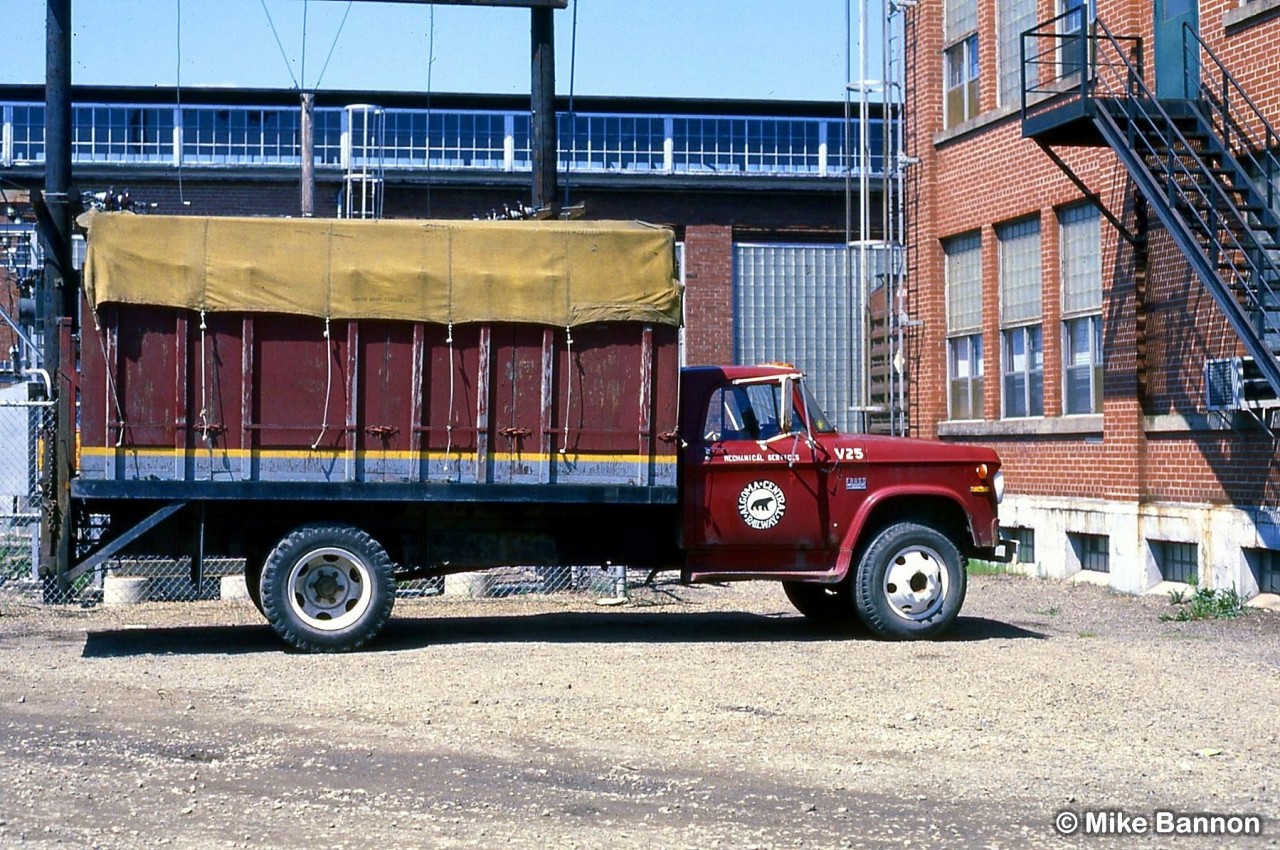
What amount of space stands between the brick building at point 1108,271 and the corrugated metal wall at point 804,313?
8.15m

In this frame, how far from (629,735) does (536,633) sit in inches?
204

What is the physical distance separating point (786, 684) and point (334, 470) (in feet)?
12.8

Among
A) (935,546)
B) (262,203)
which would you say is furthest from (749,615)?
(262,203)

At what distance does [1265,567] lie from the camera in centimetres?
1588

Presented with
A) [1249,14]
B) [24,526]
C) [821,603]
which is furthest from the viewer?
[24,526]

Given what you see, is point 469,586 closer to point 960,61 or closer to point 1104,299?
point 1104,299

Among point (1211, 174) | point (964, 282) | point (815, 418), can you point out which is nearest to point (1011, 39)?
point (964, 282)

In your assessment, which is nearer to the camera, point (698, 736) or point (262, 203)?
point (698, 736)

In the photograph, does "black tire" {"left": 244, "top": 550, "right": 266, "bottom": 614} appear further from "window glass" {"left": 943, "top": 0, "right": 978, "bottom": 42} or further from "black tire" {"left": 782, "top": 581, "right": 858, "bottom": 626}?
"window glass" {"left": 943, "top": 0, "right": 978, "bottom": 42}

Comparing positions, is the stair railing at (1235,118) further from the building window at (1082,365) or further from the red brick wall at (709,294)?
the red brick wall at (709,294)

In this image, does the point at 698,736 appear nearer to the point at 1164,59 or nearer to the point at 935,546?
the point at 935,546

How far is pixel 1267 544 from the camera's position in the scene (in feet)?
50.9

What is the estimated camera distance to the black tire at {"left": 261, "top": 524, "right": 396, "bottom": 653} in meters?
12.6

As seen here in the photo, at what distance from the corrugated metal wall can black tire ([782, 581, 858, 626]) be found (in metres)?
15.7
